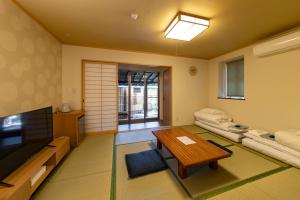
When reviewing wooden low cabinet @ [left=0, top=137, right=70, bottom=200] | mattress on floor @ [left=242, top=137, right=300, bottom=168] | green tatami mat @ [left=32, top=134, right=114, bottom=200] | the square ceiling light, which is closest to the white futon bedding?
mattress on floor @ [left=242, top=137, right=300, bottom=168]

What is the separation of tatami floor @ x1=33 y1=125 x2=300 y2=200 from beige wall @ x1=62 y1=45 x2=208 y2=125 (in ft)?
6.20

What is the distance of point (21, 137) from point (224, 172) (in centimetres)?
272

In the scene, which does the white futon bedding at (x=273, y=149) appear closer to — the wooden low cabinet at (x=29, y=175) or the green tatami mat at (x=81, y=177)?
the green tatami mat at (x=81, y=177)

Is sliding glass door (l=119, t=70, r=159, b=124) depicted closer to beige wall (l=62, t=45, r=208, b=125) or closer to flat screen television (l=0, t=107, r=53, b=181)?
beige wall (l=62, t=45, r=208, b=125)

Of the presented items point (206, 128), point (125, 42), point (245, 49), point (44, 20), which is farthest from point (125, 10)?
point (206, 128)

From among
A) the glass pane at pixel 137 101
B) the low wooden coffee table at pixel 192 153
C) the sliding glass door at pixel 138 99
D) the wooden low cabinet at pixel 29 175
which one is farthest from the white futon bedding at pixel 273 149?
the glass pane at pixel 137 101

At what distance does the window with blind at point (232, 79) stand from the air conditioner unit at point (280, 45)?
0.99 metres

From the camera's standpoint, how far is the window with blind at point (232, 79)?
3.73 meters

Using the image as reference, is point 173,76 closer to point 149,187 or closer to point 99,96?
point 99,96

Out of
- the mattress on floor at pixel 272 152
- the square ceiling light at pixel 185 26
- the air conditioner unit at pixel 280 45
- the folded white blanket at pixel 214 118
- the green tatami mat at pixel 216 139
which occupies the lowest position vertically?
the green tatami mat at pixel 216 139

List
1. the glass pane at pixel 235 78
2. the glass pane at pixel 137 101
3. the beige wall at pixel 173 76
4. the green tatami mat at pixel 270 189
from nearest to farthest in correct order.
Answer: the green tatami mat at pixel 270 189, the beige wall at pixel 173 76, the glass pane at pixel 235 78, the glass pane at pixel 137 101

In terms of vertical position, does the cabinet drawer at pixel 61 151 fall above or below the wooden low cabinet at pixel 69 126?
below

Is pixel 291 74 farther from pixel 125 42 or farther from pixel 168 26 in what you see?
pixel 125 42

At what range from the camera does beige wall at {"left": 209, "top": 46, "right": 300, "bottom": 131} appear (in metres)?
2.47
